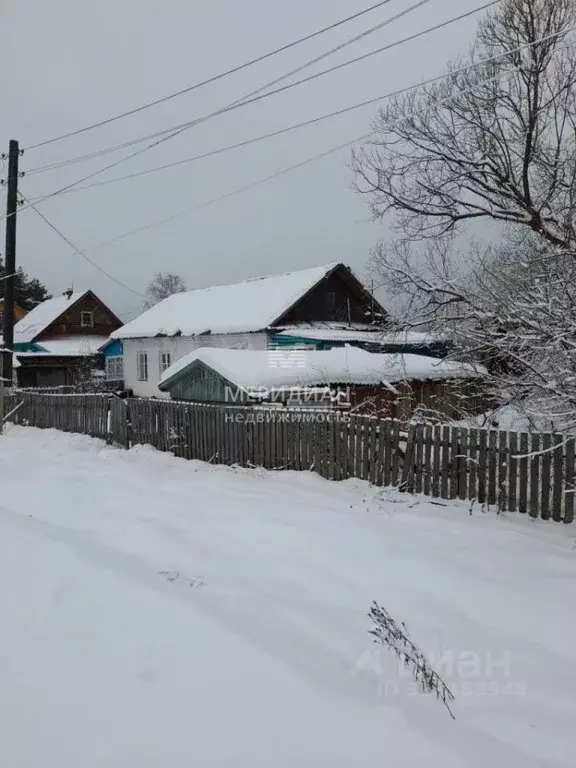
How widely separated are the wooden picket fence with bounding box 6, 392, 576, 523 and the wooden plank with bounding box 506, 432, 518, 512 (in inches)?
0.5

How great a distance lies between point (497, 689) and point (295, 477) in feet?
18.2

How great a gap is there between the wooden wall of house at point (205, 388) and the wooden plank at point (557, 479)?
220 inches

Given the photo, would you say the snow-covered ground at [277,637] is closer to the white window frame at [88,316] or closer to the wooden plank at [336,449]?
the wooden plank at [336,449]

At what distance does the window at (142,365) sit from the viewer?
27734 mm

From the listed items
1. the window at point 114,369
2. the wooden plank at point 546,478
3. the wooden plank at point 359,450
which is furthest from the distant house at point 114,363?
the wooden plank at point 546,478

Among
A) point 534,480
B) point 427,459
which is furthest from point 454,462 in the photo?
point 534,480

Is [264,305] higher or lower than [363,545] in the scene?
higher

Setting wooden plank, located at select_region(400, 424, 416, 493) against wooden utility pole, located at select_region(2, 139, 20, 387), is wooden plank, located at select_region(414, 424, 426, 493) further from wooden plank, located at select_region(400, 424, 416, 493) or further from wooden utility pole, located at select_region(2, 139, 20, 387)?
wooden utility pole, located at select_region(2, 139, 20, 387)

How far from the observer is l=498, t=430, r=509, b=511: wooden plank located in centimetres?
637

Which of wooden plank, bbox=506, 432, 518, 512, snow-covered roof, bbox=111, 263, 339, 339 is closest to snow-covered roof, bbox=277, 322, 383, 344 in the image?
snow-covered roof, bbox=111, 263, 339, 339

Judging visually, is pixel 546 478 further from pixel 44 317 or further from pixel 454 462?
pixel 44 317

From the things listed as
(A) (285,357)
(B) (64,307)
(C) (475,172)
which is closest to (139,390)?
(B) (64,307)

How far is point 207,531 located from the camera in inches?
222

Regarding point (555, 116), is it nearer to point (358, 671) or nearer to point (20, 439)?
point (358, 671)
